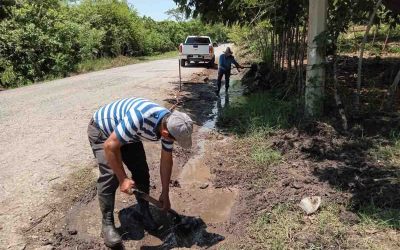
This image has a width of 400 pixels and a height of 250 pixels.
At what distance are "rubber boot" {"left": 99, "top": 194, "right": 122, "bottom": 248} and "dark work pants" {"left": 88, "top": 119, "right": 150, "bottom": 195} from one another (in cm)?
7

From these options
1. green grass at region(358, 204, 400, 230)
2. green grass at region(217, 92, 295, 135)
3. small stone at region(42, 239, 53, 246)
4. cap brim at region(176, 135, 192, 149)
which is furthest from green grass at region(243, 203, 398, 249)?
green grass at region(217, 92, 295, 135)

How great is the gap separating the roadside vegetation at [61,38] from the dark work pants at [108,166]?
9.53 meters

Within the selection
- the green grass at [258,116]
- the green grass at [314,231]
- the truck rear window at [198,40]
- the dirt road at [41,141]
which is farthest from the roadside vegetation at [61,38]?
the green grass at [314,231]

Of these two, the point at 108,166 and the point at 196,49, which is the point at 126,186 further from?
the point at 196,49

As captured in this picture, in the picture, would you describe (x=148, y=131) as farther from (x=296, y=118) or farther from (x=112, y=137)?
(x=296, y=118)

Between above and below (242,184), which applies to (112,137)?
above

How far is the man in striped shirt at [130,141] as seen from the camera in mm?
3465

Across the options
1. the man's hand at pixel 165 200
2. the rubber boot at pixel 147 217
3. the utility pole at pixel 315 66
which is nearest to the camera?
the man's hand at pixel 165 200

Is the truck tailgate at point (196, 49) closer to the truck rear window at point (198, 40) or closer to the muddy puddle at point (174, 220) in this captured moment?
the truck rear window at point (198, 40)

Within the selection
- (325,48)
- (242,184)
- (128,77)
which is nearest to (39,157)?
(242,184)

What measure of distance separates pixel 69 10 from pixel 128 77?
384 inches

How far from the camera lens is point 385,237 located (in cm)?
371

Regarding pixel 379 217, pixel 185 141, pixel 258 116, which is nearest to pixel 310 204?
pixel 379 217

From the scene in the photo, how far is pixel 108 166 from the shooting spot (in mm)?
3865
